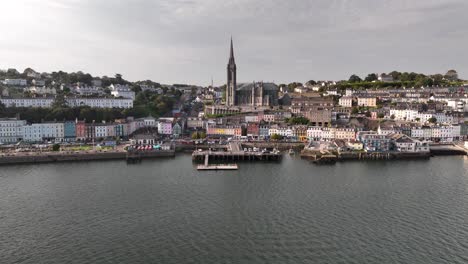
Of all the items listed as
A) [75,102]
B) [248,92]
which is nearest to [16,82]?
[75,102]

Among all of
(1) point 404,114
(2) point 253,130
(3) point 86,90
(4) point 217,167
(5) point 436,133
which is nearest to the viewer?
(4) point 217,167

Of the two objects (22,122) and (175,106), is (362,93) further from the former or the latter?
(22,122)

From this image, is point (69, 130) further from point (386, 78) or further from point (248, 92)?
point (386, 78)

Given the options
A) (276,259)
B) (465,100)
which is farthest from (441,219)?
Result: (465,100)

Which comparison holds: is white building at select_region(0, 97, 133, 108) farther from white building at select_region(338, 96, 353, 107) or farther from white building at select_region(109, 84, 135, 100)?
white building at select_region(338, 96, 353, 107)

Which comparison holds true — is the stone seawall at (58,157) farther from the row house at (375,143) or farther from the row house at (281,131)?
the row house at (375,143)

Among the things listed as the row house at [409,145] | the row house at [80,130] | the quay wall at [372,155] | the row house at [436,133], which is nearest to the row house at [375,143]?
the quay wall at [372,155]

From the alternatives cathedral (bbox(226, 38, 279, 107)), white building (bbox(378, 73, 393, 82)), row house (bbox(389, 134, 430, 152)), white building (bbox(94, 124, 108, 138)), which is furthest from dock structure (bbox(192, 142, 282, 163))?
white building (bbox(378, 73, 393, 82))
